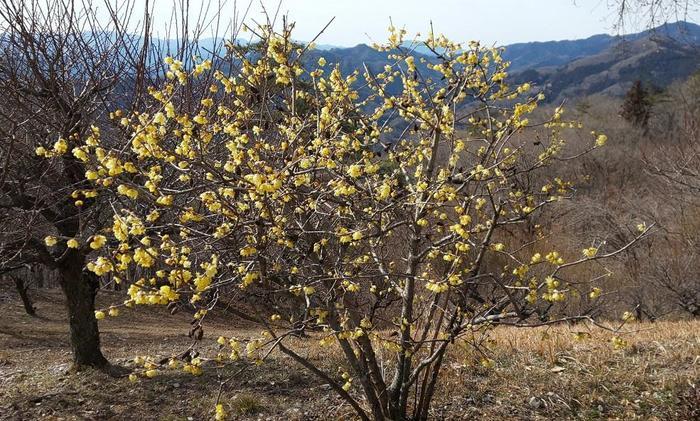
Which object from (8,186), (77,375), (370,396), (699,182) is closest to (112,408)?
(77,375)

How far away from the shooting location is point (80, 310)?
20.3 ft

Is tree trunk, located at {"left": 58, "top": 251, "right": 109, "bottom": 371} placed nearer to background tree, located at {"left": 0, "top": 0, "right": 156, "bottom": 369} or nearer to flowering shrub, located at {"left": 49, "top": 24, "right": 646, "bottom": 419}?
background tree, located at {"left": 0, "top": 0, "right": 156, "bottom": 369}

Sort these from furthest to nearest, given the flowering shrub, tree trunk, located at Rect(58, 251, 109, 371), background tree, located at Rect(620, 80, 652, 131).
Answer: background tree, located at Rect(620, 80, 652, 131), tree trunk, located at Rect(58, 251, 109, 371), the flowering shrub

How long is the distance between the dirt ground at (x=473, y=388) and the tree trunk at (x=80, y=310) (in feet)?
0.80

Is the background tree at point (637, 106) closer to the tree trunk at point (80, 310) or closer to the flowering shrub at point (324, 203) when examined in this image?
the flowering shrub at point (324, 203)

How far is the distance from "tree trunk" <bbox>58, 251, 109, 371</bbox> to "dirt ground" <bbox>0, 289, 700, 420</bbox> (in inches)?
9.7

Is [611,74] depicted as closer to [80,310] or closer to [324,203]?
[80,310]

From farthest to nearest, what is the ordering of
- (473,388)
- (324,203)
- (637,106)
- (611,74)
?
(611,74)
(637,106)
(473,388)
(324,203)

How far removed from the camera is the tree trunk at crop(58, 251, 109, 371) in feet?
20.0

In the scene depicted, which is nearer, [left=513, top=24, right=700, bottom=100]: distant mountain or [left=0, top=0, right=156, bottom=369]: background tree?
[left=0, top=0, right=156, bottom=369]: background tree

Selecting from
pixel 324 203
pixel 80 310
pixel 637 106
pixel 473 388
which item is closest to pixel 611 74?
pixel 637 106

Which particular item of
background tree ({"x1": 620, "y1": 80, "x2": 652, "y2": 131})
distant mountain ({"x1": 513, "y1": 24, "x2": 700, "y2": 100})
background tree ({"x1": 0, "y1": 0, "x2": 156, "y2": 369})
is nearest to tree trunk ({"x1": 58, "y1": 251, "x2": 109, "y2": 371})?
background tree ({"x1": 0, "y1": 0, "x2": 156, "y2": 369})

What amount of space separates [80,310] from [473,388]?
4.63 metres

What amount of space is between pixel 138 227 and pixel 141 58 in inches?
117
